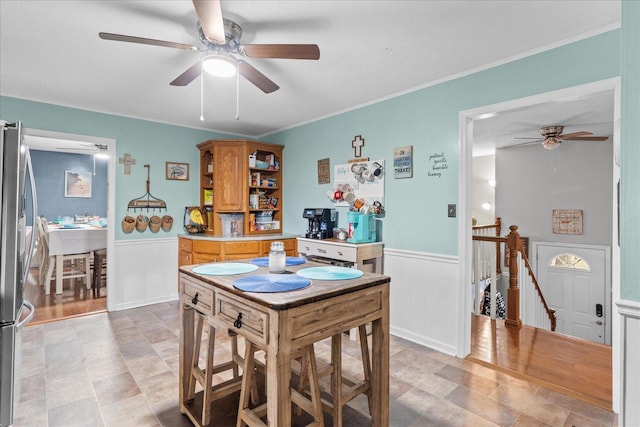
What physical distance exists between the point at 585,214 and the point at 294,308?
5.60m

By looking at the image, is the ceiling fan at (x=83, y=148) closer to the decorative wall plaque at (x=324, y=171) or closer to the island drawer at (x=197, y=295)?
the decorative wall plaque at (x=324, y=171)

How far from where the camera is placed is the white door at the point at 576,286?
4992mm

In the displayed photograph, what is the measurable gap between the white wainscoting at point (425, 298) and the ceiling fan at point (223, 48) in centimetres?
196

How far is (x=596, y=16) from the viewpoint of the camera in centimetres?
188

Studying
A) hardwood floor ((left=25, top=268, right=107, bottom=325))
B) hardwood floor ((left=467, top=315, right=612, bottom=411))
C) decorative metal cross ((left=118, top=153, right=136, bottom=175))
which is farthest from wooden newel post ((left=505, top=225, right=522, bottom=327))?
hardwood floor ((left=25, top=268, right=107, bottom=325))

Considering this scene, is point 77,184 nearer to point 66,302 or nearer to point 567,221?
point 66,302

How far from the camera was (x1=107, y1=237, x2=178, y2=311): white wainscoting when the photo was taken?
3871 mm

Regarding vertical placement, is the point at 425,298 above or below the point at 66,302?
above

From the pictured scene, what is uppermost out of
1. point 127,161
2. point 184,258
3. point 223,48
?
Result: point 223,48

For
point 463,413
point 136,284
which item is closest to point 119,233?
point 136,284

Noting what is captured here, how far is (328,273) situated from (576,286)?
5419 millimetres

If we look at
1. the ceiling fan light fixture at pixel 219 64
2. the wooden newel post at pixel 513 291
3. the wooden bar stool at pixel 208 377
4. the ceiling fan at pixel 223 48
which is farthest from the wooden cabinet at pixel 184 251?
the wooden newel post at pixel 513 291

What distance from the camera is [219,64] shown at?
1.92 m

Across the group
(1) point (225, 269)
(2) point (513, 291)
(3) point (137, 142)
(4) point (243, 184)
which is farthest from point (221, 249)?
(2) point (513, 291)
